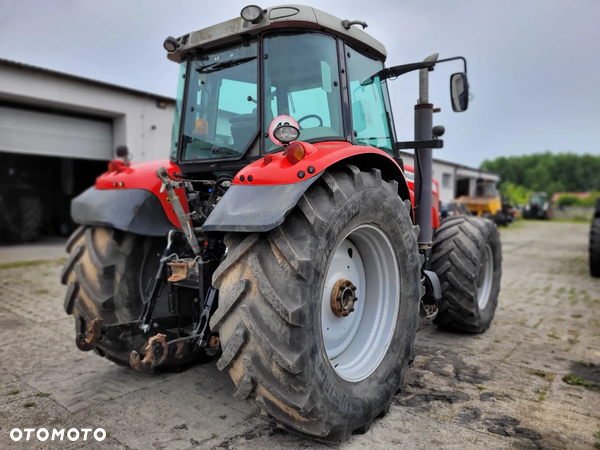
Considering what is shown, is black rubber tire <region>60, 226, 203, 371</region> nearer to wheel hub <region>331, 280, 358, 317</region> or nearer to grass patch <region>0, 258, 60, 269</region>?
wheel hub <region>331, 280, 358, 317</region>

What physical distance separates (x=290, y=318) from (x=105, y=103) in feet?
35.5

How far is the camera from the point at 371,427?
99.2 inches

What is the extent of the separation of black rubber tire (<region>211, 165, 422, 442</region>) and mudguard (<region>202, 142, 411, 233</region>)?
107 millimetres

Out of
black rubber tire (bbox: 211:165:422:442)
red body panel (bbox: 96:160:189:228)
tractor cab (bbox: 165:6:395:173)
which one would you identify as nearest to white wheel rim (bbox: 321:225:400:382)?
black rubber tire (bbox: 211:165:422:442)

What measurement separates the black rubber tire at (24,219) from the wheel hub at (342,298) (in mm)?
13007

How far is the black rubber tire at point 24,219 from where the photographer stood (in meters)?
12.8

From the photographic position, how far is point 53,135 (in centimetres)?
1102

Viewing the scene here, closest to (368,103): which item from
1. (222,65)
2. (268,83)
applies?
(268,83)

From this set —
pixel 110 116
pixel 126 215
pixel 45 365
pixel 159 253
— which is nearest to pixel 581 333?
pixel 159 253

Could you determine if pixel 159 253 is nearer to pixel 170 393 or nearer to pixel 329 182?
pixel 170 393

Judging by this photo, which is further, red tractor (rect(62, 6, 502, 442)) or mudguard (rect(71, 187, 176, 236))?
mudguard (rect(71, 187, 176, 236))

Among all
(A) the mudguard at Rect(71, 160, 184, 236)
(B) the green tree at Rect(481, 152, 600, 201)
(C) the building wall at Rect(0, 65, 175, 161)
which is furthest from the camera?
(B) the green tree at Rect(481, 152, 600, 201)

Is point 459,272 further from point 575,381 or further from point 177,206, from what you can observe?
point 177,206

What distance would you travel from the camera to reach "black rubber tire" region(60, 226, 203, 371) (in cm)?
321
